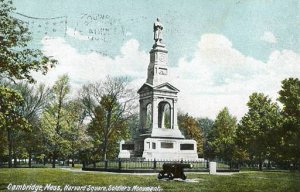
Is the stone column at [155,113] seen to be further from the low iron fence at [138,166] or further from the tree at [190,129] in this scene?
the tree at [190,129]

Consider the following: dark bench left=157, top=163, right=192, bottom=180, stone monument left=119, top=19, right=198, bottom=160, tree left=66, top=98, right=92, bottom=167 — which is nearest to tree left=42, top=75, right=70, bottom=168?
tree left=66, top=98, right=92, bottom=167

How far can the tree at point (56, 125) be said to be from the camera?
1597 inches

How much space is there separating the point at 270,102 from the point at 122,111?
53.0 ft

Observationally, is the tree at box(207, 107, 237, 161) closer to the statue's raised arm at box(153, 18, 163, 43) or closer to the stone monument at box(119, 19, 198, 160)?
the stone monument at box(119, 19, 198, 160)

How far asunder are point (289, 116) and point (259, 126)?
25.2 ft

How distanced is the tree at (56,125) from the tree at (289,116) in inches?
812

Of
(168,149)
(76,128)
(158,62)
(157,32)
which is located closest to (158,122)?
(168,149)

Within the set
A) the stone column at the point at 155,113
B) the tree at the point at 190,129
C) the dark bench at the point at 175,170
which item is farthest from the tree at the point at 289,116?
the tree at the point at 190,129

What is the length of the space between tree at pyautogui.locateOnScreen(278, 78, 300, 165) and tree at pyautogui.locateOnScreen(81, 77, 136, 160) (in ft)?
46.9

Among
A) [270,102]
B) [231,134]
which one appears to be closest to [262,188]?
[270,102]

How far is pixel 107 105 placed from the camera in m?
40.2

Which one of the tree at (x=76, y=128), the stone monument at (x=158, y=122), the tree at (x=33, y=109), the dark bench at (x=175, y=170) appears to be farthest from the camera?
the tree at (x=76, y=128)

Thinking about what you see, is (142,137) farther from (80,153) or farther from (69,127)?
(80,153)

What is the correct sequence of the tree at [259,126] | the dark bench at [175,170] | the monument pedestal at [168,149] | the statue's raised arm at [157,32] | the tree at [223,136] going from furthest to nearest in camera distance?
A: the tree at [223,136] → the tree at [259,126] → the statue's raised arm at [157,32] → the monument pedestal at [168,149] → the dark bench at [175,170]
